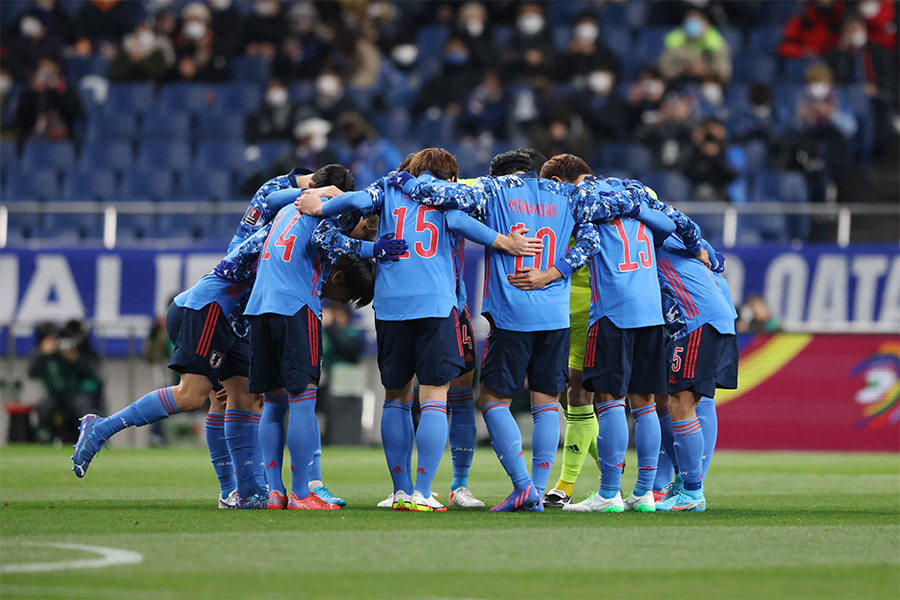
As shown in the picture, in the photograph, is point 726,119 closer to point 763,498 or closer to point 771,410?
point 771,410

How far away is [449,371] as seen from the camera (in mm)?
7535

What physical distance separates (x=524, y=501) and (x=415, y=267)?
1458 mm

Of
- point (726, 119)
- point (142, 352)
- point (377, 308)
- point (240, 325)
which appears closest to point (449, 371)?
point (377, 308)

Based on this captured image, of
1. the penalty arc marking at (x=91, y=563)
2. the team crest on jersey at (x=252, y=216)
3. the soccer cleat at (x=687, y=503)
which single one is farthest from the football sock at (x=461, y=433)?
the penalty arc marking at (x=91, y=563)

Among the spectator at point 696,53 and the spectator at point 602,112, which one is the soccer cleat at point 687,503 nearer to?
the spectator at point 602,112

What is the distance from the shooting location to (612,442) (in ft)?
25.3

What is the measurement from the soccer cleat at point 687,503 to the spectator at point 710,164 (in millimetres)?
9817

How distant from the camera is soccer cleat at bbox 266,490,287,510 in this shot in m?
7.84

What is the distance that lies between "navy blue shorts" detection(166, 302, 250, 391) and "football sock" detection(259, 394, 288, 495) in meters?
0.39

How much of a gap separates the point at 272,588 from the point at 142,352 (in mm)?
13112

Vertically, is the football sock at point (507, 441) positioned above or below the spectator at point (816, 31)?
below

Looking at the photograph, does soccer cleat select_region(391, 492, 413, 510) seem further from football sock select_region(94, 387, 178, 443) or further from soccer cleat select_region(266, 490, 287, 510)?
football sock select_region(94, 387, 178, 443)

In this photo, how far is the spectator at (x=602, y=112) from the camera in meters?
18.5

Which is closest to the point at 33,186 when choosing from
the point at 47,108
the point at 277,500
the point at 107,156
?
the point at 107,156
